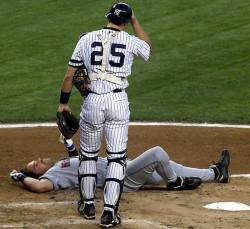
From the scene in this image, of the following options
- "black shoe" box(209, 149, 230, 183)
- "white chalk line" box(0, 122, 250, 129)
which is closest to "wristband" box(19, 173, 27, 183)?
"black shoe" box(209, 149, 230, 183)

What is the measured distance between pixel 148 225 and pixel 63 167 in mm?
1555

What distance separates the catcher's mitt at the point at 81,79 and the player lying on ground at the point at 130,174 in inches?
44.3

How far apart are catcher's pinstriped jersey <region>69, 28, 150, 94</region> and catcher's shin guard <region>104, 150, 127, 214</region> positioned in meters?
0.60

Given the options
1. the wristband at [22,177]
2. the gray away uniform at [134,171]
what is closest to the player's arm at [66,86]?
the gray away uniform at [134,171]

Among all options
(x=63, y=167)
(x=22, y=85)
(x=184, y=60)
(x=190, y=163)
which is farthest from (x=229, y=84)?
(x=63, y=167)

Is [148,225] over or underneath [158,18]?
underneath

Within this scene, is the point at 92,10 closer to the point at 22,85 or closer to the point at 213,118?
the point at 22,85

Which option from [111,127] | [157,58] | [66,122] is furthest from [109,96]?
[157,58]

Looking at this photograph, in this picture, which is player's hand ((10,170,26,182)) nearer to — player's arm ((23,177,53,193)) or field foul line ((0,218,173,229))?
player's arm ((23,177,53,193))

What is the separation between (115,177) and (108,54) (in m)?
1.10

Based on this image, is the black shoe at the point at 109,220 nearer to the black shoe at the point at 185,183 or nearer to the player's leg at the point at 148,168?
the player's leg at the point at 148,168

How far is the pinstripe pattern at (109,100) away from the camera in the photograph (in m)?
7.26

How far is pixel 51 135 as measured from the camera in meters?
11.4

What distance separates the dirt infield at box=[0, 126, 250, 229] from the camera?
7211mm
